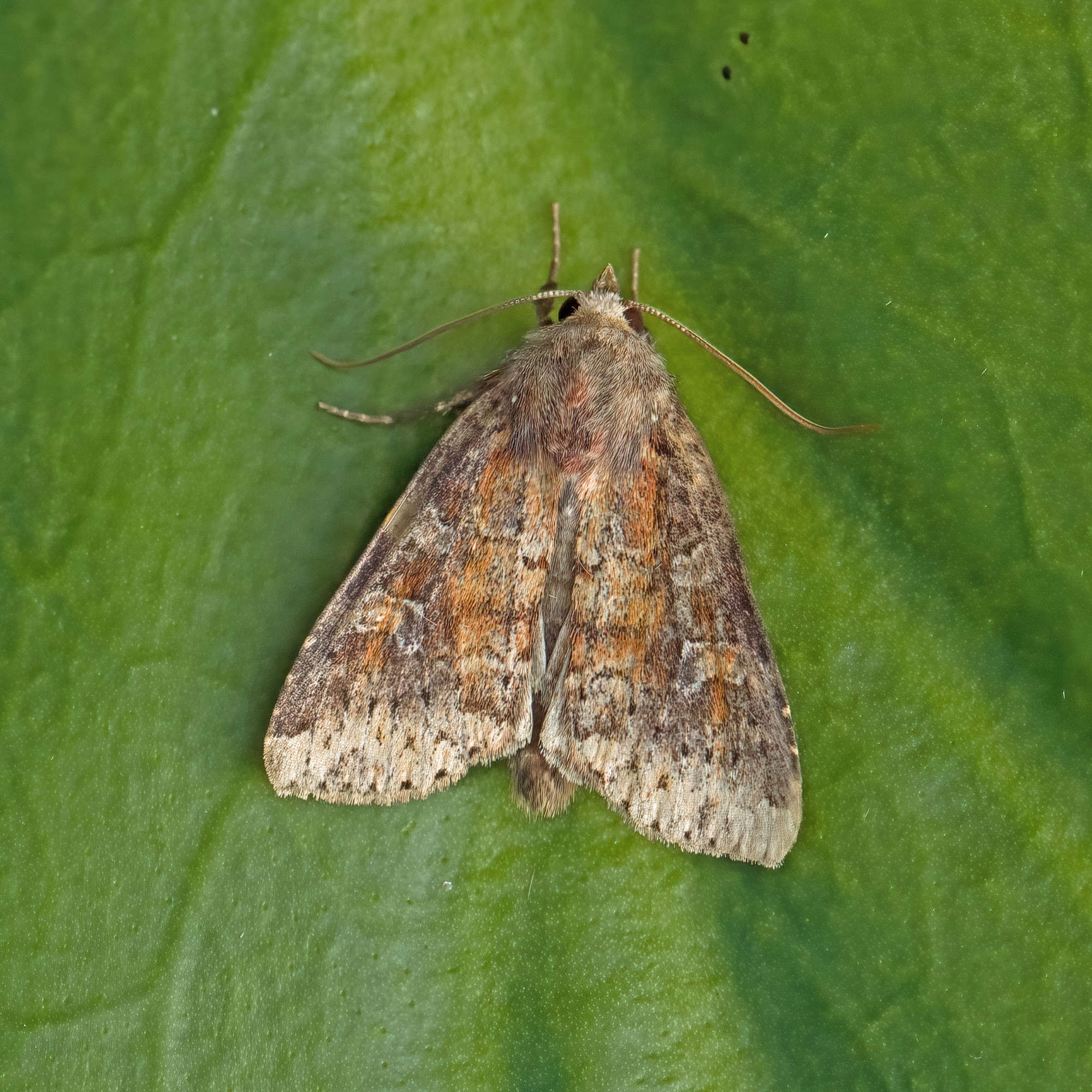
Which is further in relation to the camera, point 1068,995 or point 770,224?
point 770,224

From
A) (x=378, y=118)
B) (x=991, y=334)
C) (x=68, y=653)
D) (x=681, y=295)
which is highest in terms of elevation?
(x=378, y=118)

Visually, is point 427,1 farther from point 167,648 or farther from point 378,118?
point 167,648

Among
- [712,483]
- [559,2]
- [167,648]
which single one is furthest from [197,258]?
[712,483]

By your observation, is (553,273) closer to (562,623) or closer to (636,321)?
(636,321)

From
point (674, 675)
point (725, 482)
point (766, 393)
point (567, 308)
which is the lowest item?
point (674, 675)

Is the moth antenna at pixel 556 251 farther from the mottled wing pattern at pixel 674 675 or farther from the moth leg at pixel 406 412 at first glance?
the mottled wing pattern at pixel 674 675

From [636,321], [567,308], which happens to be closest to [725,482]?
[636,321]

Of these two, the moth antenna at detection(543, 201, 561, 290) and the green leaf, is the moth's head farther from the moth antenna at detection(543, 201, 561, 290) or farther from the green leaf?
the green leaf
